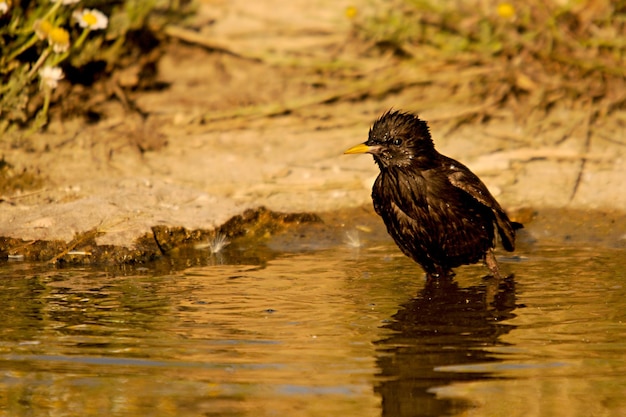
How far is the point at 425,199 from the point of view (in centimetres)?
→ 668

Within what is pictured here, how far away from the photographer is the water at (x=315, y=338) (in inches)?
173

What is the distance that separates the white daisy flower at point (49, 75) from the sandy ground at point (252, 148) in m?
0.63

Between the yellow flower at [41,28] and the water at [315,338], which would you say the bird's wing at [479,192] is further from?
the yellow flower at [41,28]

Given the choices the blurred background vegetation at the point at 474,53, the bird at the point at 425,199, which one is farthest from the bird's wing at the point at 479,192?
the blurred background vegetation at the point at 474,53

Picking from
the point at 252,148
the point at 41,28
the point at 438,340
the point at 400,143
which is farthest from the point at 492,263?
the point at 41,28

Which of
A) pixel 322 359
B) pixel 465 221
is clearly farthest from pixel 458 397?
pixel 465 221

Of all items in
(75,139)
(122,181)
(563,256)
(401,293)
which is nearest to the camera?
(401,293)

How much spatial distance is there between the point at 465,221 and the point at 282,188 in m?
2.12

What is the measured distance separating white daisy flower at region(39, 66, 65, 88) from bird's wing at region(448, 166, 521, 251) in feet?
10.2

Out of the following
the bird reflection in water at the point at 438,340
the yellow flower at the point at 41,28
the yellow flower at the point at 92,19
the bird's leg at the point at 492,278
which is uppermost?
the yellow flower at the point at 92,19

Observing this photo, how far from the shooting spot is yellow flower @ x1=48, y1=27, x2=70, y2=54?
830 cm

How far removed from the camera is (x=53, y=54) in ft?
29.0

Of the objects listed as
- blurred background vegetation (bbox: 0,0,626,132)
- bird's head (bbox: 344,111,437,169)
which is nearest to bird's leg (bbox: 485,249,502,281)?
bird's head (bbox: 344,111,437,169)

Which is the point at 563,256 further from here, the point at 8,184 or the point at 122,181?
the point at 8,184
